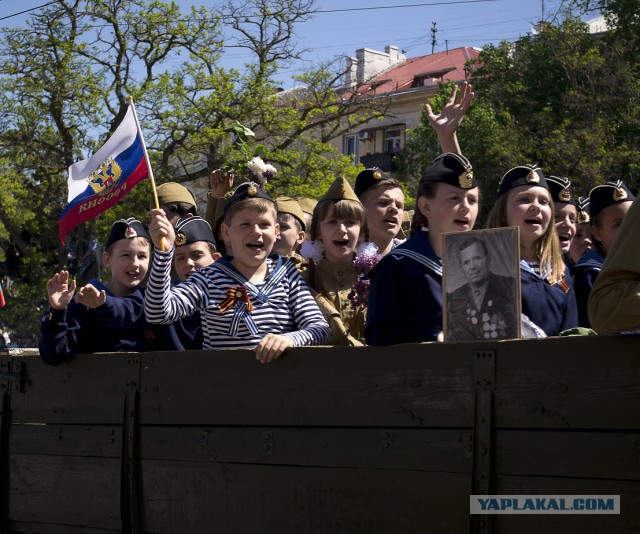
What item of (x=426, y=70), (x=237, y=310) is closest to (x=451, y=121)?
(x=237, y=310)

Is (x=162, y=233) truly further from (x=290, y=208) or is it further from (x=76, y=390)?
(x=290, y=208)

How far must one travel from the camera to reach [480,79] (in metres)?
35.6

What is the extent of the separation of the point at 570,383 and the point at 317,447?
1.06 metres

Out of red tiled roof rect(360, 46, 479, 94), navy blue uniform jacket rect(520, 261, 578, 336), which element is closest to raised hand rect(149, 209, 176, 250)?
navy blue uniform jacket rect(520, 261, 578, 336)

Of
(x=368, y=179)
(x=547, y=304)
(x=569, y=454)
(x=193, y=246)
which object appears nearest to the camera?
(x=569, y=454)

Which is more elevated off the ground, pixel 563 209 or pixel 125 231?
pixel 563 209

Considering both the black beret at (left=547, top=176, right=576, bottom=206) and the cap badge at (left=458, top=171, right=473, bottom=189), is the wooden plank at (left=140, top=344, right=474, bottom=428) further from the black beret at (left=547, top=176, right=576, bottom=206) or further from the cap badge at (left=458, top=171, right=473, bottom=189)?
the black beret at (left=547, top=176, right=576, bottom=206)

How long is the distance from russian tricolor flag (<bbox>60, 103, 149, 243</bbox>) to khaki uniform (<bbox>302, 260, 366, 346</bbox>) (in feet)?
3.68

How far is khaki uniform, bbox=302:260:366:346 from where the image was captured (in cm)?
502

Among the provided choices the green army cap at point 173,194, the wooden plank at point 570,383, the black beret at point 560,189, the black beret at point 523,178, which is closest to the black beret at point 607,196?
the black beret at point 560,189

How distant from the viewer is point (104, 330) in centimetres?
515

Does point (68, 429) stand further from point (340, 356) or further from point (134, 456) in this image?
point (340, 356)

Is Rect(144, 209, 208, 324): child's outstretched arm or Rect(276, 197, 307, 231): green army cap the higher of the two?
Rect(276, 197, 307, 231): green army cap

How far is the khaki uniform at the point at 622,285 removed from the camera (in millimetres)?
2988
